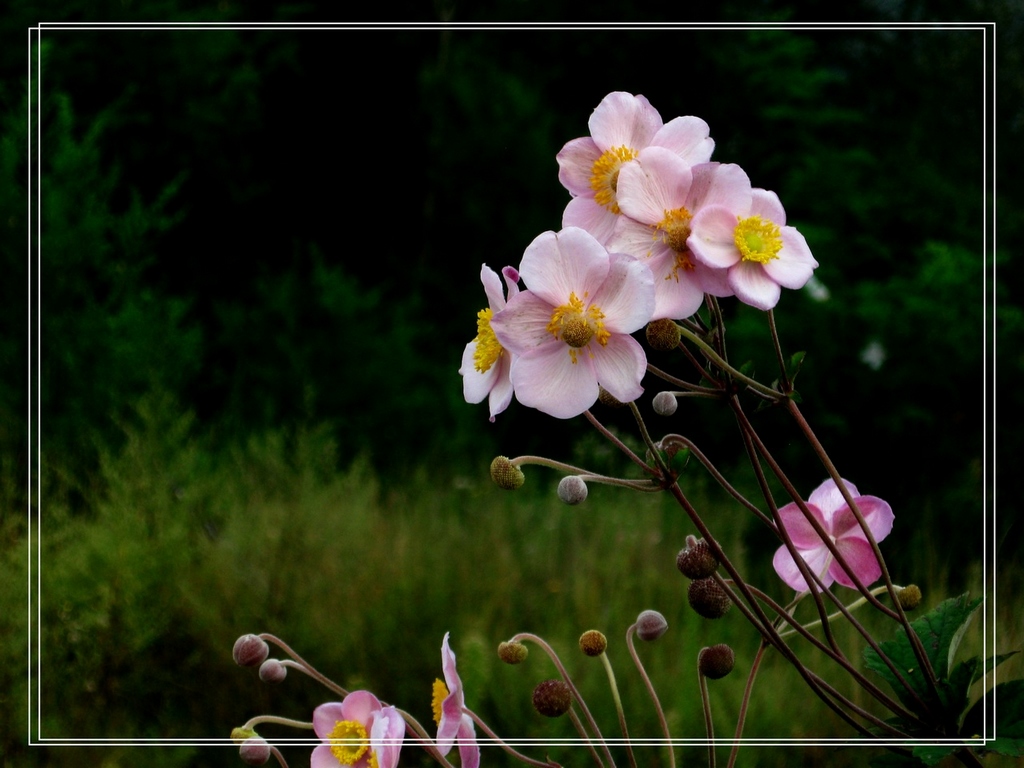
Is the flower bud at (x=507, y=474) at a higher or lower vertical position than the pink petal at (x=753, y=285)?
lower

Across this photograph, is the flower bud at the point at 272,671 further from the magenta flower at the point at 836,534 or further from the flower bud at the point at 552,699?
the magenta flower at the point at 836,534

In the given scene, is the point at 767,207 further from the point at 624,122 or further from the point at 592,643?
the point at 592,643

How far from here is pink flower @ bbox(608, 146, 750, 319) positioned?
1.63ft

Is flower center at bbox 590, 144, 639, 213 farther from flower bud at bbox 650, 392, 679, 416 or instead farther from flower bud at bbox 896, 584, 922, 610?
flower bud at bbox 896, 584, 922, 610

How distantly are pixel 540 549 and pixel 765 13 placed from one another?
884 millimetres

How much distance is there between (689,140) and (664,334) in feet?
0.38

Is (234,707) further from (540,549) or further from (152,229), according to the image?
(152,229)

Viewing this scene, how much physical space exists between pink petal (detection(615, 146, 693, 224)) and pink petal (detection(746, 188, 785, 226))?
4cm

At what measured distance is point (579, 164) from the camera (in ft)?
1.83

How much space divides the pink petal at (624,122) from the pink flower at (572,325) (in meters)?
0.09

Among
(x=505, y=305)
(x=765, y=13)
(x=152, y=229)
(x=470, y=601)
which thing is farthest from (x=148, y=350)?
(x=505, y=305)

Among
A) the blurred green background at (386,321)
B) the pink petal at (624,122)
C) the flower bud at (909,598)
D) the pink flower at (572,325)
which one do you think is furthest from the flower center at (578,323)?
the blurred green background at (386,321)

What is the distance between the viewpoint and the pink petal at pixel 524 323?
1.64 ft

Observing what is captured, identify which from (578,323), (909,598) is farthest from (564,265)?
(909,598)
